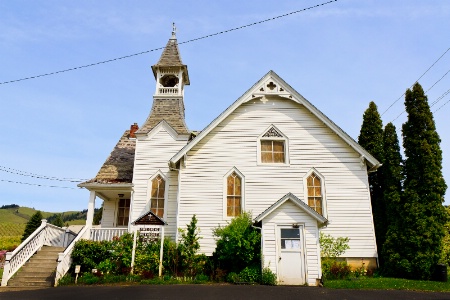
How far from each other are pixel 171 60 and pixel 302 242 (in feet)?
47.5

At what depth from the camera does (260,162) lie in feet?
55.8

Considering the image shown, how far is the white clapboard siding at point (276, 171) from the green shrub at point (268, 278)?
3369 mm

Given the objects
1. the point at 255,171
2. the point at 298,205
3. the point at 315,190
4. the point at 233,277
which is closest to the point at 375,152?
the point at 315,190

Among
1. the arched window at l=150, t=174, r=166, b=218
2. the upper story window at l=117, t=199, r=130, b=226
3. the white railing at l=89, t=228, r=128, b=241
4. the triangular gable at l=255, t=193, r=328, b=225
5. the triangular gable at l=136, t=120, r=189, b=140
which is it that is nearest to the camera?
the triangular gable at l=255, t=193, r=328, b=225

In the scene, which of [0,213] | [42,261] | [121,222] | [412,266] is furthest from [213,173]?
[0,213]

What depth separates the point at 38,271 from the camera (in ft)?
47.2

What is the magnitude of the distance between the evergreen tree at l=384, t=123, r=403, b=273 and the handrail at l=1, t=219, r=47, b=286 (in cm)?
1585

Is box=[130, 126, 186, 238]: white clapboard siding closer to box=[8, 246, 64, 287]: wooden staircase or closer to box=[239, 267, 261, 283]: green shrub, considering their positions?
box=[8, 246, 64, 287]: wooden staircase

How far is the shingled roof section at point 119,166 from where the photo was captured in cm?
1865

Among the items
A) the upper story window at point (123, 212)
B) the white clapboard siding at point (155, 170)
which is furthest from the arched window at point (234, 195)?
the upper story window at point (123, 212)

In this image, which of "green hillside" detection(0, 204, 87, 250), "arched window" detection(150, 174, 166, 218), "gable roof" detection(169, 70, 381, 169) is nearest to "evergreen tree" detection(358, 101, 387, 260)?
"gable roof" detection(169, 70, 381, 169)

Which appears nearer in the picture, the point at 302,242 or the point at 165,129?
the point at 302,242

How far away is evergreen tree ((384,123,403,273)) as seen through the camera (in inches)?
614

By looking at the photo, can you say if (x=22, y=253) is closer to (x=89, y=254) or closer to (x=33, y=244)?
(x=33, y=244)
